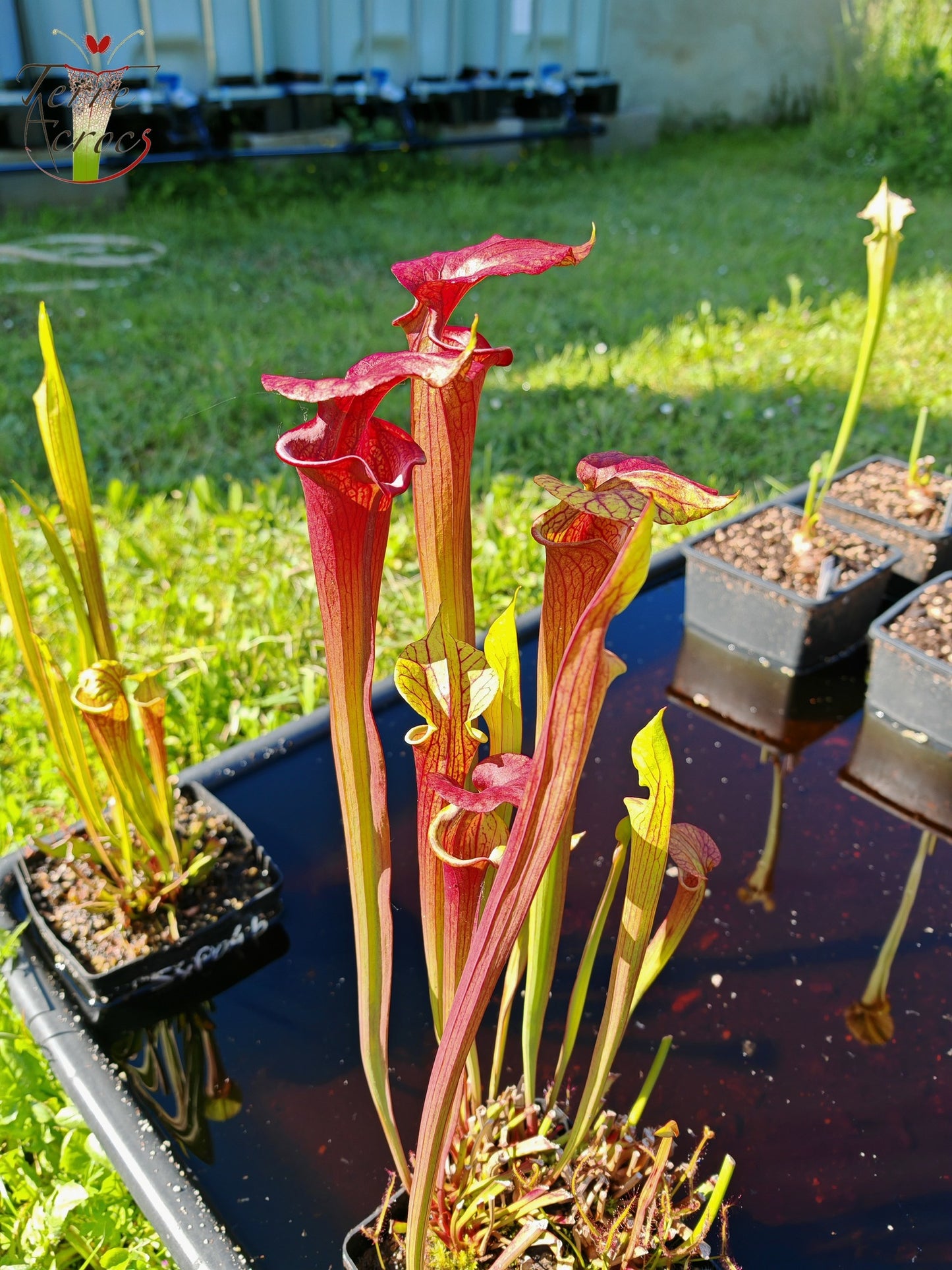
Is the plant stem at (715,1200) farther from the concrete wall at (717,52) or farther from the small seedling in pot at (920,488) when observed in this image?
the concrete wall at (717,52)

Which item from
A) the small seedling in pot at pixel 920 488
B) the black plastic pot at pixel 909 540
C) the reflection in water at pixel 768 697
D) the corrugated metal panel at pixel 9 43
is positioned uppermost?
the corrugated metal panel at pixel 9 43

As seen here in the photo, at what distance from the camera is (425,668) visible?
612 mm

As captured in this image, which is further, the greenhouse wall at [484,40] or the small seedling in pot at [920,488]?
the greenhouse wall at [484,40]

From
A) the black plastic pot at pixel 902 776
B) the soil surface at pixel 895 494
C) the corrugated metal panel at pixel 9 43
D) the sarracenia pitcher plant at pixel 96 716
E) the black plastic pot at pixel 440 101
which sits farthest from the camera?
the black plastic pot at pixel 440 101

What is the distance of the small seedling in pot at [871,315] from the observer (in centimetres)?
146

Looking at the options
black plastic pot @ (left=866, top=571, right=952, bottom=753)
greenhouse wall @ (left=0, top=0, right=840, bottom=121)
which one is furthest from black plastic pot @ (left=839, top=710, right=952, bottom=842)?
greenhouse wall @ (left=0, top=0, right=840, bottom=121)

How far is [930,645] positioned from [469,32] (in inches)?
214

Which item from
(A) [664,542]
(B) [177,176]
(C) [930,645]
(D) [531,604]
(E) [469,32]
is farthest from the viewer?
(E) [469,32]

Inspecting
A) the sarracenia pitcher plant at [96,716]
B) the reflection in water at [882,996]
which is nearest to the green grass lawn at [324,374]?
the sarracenia pitcher plant at [96,716]

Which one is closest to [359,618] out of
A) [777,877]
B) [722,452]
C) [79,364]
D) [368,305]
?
[777,877]

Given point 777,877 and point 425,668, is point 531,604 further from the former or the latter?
point 425,668

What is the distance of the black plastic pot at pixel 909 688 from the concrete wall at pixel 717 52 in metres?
6.07

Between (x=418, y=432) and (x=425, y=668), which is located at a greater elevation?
(x=418, y=432)

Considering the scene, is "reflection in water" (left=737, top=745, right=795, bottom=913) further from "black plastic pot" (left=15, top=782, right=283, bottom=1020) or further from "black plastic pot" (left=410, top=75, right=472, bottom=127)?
"black plastic pot" (left=410, top=75, right=472, bottom=127)
